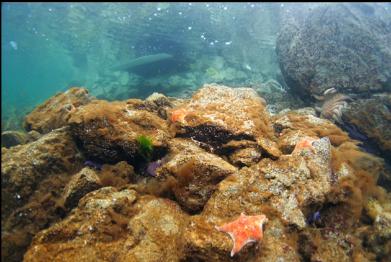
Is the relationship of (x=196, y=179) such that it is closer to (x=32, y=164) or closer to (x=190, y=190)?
(x=190, y=190)

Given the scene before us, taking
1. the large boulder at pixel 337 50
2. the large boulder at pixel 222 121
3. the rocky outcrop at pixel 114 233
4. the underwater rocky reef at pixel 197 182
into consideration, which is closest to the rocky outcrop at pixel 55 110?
→ the underwater rocky reef at pixel 197 182

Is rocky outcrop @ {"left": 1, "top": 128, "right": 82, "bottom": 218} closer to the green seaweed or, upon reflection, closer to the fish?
the fish

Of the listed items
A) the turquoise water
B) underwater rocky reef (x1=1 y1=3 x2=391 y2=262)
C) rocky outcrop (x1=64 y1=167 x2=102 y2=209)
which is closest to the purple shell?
underwater rocky reef (x1=1 y1=3 x2=391 y2=262)

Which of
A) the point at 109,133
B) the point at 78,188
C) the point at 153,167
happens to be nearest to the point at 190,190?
the point at 153,167

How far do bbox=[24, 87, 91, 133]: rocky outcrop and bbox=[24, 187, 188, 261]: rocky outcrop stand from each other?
3253 millimetres

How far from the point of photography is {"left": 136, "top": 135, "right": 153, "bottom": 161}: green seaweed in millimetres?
5520

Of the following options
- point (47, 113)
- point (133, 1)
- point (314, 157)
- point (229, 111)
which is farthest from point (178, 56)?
point (314, 157)

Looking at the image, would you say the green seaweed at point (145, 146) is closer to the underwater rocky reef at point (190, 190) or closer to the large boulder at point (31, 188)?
the underwater rocky reef at point (190, 190)

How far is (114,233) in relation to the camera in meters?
4.34

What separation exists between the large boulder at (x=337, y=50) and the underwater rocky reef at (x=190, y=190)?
3.86m

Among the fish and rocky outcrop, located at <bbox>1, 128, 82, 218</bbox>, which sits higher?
rocky outcrop, located at <bbox>1, 128, 82, 218</bbox>

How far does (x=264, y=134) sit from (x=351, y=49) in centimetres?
712

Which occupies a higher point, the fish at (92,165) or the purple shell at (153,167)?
the purple shell at (153,167)

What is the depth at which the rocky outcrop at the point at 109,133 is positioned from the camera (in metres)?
5.69
